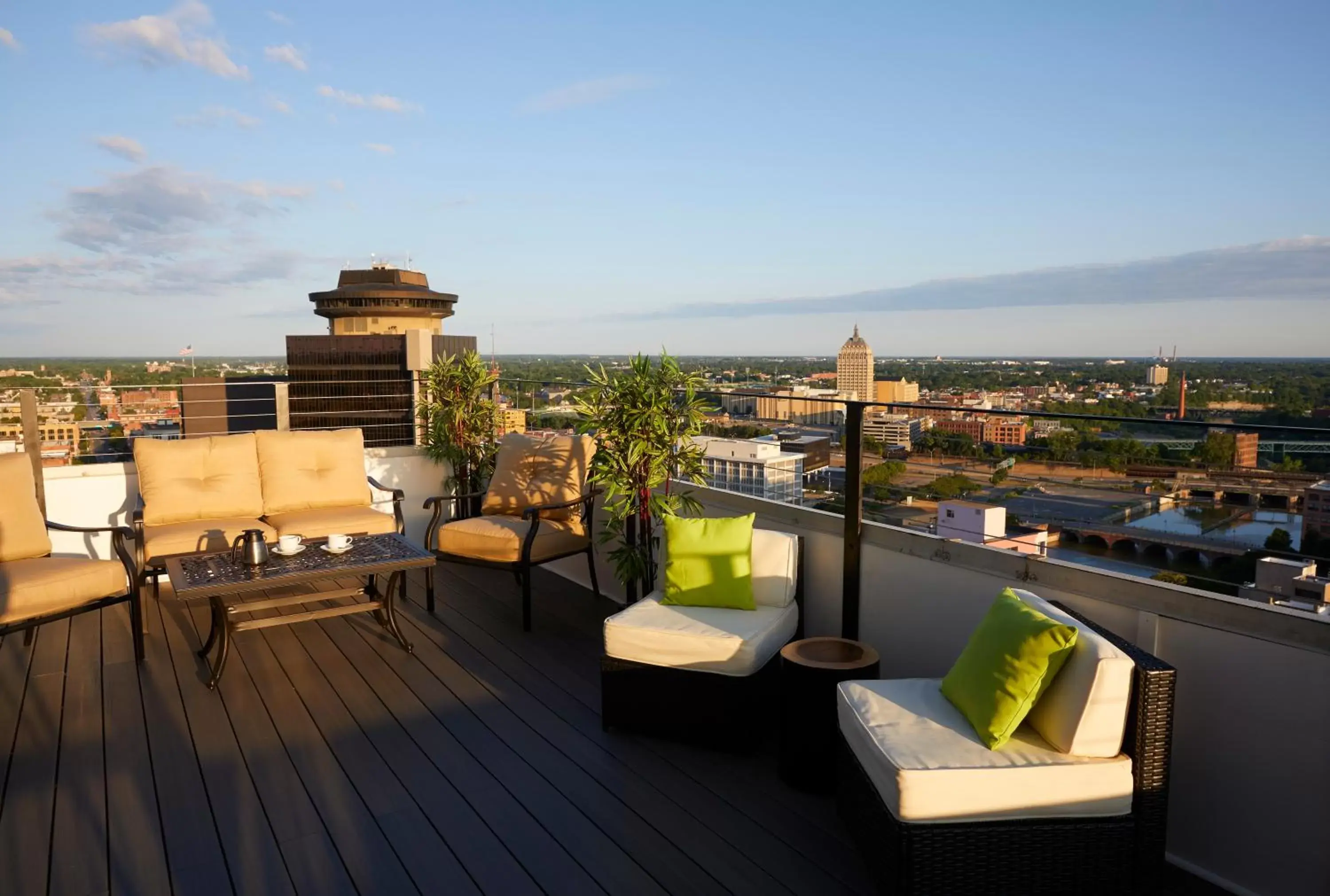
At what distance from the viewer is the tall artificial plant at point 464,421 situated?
636 centimetres

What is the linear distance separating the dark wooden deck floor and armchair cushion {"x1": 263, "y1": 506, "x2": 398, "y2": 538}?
0.82 metres

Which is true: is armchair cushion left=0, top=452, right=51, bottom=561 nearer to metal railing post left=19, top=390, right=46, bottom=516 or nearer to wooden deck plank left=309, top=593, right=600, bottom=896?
metal railing post left=19, top=390, right=46, bottom=516

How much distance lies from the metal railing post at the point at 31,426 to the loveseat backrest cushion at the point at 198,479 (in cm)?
102

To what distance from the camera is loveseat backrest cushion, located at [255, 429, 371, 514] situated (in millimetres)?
5203

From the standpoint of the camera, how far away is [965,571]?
119 inches

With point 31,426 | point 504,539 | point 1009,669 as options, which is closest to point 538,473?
point 504,539

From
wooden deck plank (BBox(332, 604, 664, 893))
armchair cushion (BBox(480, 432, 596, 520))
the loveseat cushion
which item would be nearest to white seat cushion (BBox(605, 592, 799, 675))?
wooden deck plank (BBox(332, 604, 664, 893))

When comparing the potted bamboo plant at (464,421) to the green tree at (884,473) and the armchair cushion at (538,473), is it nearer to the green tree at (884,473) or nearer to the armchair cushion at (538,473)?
the armchair cushion at (538,473)

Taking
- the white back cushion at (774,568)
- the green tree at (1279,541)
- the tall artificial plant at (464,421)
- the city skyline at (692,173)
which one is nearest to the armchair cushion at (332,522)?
the tall artificial plant at (464,421)

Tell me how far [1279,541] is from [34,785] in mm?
4019

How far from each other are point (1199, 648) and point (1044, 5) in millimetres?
7157

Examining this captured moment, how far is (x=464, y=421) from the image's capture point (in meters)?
Answer: 6.39

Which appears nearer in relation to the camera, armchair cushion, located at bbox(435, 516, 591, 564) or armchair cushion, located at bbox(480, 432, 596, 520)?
armchair cushion, located at bbox(435, 516, 591, 564)

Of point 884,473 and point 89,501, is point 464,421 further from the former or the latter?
point 884,473
